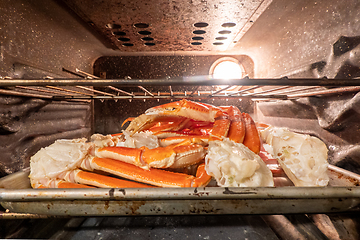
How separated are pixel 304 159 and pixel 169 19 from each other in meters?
0.94

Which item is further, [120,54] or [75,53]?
[120,54]

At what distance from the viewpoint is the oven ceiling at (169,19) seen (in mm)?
843

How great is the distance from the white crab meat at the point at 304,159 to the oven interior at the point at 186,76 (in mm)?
148

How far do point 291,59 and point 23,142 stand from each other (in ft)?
5.54

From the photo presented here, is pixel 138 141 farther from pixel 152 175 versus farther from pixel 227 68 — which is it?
pixel 227 68

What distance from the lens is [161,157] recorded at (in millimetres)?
652

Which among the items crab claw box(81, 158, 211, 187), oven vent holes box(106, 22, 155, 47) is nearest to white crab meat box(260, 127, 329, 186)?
crab claw box(81, 158, 211, 187)

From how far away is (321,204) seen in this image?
0.52m

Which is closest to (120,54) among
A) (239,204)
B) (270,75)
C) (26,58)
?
(26,58)

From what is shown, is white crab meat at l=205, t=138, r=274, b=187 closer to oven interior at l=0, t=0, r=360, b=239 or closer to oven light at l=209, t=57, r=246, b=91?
oven interior at l=0, t=0, r=360, b=239

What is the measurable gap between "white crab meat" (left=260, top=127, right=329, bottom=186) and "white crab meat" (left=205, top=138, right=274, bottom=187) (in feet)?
0.43

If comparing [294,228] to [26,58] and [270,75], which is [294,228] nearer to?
[270,75]

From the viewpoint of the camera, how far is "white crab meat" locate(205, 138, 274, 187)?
21.6 inches

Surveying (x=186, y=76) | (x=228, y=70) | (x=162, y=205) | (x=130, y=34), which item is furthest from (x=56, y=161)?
(x=228, y=70)
